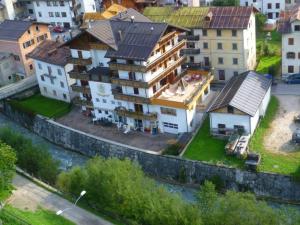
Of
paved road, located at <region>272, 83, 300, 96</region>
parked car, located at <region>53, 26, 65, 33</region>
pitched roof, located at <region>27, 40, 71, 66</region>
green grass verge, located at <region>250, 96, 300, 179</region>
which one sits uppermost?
pitched roof, located at <region>27, 40, 71, 66</region>

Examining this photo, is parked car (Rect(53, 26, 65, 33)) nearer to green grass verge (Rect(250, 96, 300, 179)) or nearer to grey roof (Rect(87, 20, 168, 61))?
grey roof (Rect(87, 20, 168, 61))

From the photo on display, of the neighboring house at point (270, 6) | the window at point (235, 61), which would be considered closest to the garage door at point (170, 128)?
the window at point (235, 61)

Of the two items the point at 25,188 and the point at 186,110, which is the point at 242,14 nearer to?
the point at 186,110

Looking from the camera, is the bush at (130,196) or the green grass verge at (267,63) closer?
the bush at (130,196)

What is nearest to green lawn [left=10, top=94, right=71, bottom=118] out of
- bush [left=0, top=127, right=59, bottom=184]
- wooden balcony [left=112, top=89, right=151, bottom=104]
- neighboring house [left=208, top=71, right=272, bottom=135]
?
bush [left=0, top=127, right=59, bottom=184]

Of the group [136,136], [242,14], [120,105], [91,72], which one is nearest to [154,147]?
[136,136]

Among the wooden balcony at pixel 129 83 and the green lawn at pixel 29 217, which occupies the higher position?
the wooden balcony at pixel 129 83

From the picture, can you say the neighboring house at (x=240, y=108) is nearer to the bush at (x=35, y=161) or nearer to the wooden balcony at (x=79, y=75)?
the wooden balcony at (x=79, y=75)
